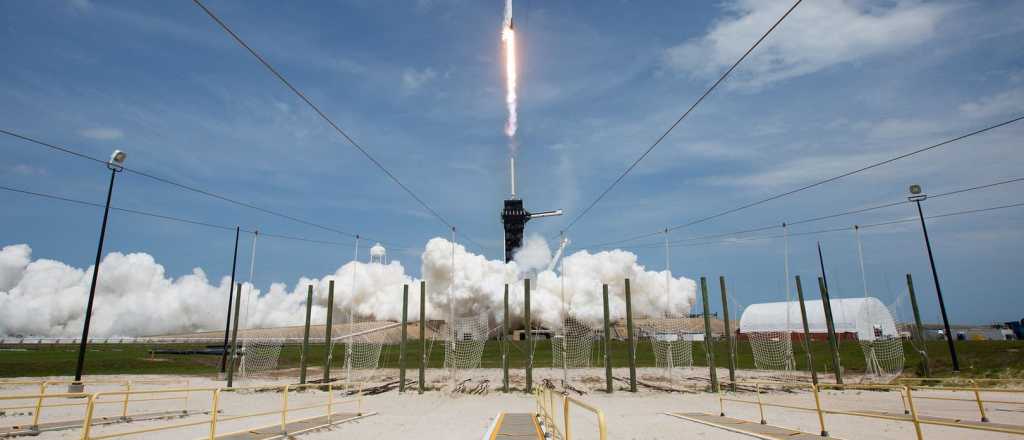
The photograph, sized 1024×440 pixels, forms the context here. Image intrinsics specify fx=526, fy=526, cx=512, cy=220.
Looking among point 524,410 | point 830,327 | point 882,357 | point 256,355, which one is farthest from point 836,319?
point 256,355

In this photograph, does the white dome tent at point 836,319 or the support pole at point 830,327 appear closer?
the support pole at point 830,327

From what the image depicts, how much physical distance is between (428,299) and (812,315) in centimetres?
6781

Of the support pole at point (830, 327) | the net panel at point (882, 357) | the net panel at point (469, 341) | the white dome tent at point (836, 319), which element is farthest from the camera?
the white dome tent at point (836, 319)

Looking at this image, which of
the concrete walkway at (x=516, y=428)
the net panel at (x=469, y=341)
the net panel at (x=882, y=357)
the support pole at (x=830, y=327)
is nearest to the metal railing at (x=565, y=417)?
the concrete walkway at (x=516, y=428)

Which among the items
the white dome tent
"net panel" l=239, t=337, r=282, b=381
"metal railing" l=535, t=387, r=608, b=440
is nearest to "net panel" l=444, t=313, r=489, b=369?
"metal railing" l=535, t=387, r=608, b=440

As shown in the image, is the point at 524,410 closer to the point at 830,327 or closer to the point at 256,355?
the point at 830,327

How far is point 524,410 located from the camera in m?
20.4

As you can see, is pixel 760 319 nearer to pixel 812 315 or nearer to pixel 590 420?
pixel 812 315

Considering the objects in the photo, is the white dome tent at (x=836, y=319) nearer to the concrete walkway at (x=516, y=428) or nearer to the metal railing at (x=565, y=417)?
the concrete walkway at (x=516, y=428)

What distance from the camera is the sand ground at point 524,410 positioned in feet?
47.5

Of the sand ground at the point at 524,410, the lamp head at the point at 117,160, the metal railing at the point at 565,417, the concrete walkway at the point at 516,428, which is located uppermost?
the lamp head at the point at 117,160

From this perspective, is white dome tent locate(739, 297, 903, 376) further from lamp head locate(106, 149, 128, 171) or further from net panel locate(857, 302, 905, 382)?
lamp head locate(106, 149, 128, 171)

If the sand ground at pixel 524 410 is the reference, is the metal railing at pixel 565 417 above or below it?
above

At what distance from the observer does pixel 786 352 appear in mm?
32031
